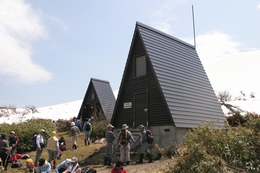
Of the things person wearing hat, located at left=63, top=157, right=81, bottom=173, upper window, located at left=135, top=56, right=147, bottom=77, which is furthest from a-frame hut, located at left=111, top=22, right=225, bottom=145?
person wearing hat, located at left=63, top=157, right=81, bottom=173

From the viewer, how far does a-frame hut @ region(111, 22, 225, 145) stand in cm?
1562

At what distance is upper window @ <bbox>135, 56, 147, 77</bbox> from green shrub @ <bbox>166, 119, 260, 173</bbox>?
9.95 m

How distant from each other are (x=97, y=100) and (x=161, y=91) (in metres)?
16.6

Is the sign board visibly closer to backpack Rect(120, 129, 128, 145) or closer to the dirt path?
backpack Rect(120, 129, 128, 145)

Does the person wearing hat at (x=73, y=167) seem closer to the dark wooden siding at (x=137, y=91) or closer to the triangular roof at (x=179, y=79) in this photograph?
the triangular roof at (x=179, y=79)

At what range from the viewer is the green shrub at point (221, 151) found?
6656 millimetres

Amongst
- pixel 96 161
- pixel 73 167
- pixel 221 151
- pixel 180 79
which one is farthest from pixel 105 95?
pixel 221 151

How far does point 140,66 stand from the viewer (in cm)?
1769

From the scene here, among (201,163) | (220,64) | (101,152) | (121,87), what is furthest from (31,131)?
(220,64)

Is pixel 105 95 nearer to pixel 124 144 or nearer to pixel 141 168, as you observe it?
pixel 124 144

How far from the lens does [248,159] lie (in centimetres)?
710

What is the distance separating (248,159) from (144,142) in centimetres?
710

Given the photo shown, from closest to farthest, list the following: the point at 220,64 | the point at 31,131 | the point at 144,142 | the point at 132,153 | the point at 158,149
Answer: the point at 144,142, the point at 158,149, the point at 132,153, the point at 31,131, the point at 220,64

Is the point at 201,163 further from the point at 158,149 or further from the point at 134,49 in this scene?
the point at 134,49
